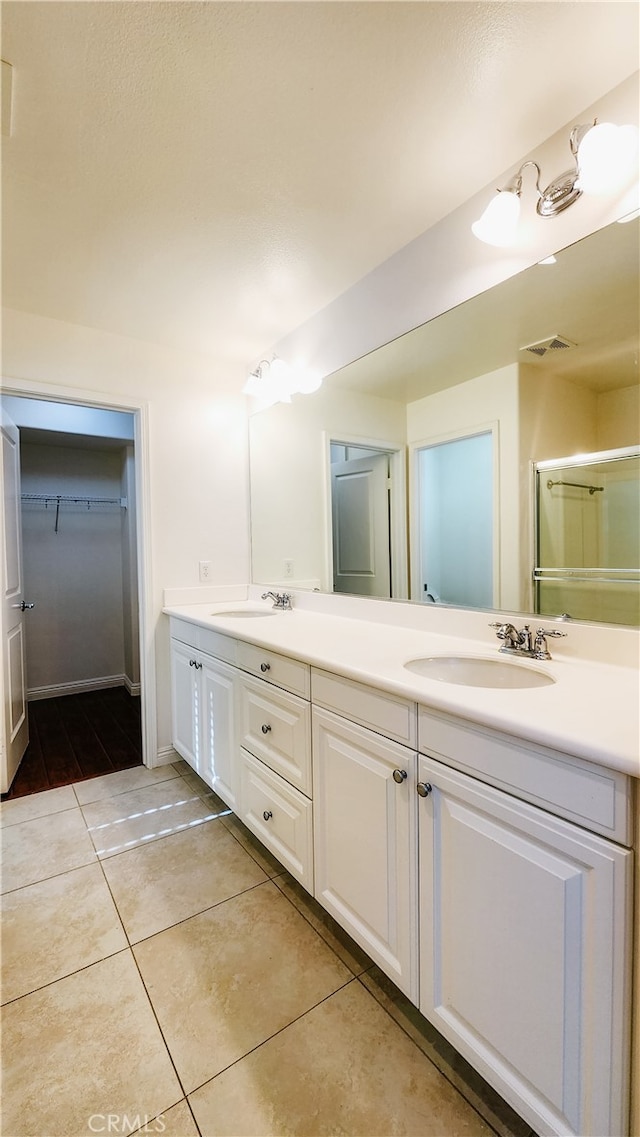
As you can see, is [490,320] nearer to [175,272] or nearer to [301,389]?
[301,389]

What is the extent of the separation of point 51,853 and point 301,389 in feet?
7.49

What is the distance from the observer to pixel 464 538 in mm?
1534

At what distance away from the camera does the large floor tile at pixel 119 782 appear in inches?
86.5

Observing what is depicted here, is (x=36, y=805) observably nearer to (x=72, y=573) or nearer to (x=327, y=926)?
(x=327, y=926)

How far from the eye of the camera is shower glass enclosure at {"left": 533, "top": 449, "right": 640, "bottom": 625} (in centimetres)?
112

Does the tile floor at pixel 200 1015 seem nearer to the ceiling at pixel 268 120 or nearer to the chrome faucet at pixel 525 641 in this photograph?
the chrome faucet at pixel 525 641

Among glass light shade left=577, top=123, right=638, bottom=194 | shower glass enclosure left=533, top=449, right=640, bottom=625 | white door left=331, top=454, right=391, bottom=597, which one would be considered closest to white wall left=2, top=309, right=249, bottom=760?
white door left=331, top=454, right=391, bottom=597

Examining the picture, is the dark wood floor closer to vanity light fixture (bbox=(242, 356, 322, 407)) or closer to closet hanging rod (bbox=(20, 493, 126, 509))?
closet hanging rod (bbox=(20, 493, 126, 509))

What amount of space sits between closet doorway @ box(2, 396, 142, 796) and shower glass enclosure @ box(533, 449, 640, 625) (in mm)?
2798

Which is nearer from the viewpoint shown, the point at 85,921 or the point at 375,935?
the point at 375,935

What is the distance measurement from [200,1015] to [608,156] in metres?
2.28

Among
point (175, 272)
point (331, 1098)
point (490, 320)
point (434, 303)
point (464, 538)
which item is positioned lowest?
point (331, 1098)

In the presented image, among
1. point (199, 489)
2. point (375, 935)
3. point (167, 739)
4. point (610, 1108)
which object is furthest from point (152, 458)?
point (610, 1108)

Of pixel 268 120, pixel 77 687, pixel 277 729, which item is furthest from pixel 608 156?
pixel 77 687
